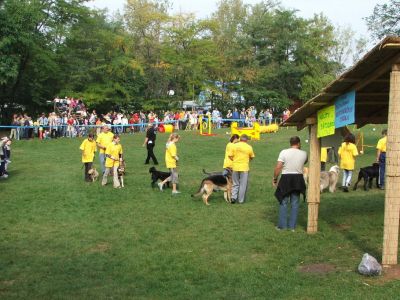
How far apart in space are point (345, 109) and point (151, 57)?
38.8 metres

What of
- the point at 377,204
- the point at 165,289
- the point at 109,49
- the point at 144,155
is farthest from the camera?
the point at 109,49

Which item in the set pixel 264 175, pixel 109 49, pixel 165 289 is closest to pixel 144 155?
pixel 264 175

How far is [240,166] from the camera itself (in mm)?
13992

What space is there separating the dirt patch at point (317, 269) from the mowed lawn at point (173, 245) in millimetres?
16

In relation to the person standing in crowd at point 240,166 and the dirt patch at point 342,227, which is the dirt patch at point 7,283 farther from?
the person standing in crowd at point 240,166

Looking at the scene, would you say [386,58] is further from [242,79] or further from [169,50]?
[242,79]

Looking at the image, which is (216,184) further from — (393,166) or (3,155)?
(3,155)

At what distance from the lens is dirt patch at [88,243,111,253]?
9.84 meters

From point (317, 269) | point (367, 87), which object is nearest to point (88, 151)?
point (367, 87)

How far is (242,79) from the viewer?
4897cm

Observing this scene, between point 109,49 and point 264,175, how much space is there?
90.1 ft

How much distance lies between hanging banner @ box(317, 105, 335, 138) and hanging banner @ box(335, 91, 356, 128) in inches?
6.6

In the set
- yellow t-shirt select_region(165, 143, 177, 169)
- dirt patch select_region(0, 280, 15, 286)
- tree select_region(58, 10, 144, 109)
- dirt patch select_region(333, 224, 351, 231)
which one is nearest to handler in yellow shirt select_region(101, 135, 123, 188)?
yellow t-shirt select_region(165, 143, 177, 169)

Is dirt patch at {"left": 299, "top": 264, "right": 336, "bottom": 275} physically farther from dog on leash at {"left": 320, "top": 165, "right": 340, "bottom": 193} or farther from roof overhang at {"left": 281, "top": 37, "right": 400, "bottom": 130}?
dog on leash at {"left": 320, "top": 165, "right": 340, "bottom": 193}
